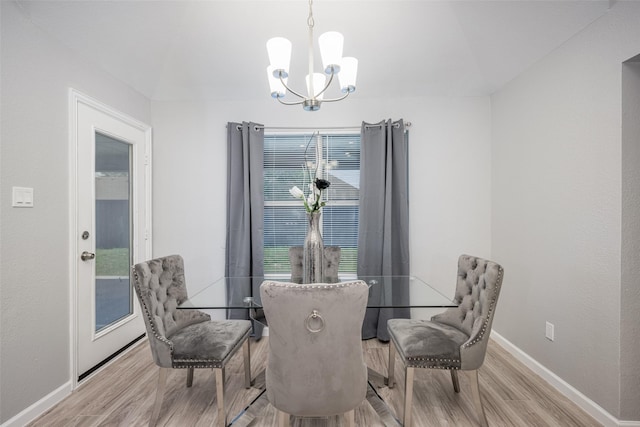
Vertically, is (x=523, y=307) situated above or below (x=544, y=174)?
below

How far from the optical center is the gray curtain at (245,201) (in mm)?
2984

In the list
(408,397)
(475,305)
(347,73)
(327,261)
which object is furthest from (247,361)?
(347,73)

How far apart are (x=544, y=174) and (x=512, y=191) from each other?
42cm

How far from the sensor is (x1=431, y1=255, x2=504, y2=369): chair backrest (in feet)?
5.35

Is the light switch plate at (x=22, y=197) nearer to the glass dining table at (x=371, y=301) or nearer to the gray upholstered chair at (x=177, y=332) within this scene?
Result: the gray upholstered chair at (x=177, y=332)

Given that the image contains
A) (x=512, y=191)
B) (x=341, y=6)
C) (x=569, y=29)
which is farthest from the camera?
(x=512, y=191)

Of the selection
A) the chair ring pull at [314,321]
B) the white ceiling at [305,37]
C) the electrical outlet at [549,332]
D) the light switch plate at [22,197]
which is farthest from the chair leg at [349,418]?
the white ceiling at [305,37]

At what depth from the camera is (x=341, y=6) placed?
2146 mm

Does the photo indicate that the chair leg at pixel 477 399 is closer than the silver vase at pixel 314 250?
Yes

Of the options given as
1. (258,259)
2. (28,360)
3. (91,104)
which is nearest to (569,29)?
(258,259)

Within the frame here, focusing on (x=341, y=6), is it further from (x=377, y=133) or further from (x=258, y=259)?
(x=258, y=259)

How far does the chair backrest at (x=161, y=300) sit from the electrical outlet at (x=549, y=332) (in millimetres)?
2510

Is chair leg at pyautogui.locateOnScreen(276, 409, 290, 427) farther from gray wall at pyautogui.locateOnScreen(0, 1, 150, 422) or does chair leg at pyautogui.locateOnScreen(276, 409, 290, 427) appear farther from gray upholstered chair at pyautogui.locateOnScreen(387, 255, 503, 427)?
gray wall at pyautogui.locateOnScreen(0, 1, 150, 422)

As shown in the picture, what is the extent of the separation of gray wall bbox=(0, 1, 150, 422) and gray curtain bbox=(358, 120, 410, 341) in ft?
7.82
